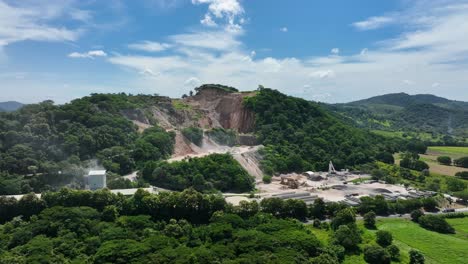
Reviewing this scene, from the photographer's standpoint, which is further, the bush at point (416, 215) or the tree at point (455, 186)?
the tree at point (455, 186)

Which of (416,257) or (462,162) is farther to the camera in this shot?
(462,162)

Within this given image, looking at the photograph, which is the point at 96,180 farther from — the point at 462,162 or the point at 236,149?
the point at 462,162

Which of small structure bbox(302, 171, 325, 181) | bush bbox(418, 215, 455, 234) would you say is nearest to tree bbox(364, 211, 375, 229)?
bush bbox(418, 215, 455, 234)

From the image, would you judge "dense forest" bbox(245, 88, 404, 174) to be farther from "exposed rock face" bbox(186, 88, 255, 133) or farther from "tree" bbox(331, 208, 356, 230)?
"tree" bbox(331, 208, 356, 230)

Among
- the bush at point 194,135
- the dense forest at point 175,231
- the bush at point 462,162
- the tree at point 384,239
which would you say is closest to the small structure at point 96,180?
the dense forest at point 175,231

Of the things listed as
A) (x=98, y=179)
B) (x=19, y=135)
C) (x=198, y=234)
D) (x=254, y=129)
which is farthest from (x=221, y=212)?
(x=254, y=129)

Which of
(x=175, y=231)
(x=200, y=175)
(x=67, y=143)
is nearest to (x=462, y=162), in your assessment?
(x=200, y=175)

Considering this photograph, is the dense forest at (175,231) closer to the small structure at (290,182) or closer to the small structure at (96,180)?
the small structure at (96,180)

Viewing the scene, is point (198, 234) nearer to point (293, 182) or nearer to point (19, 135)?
point (293, 182)
